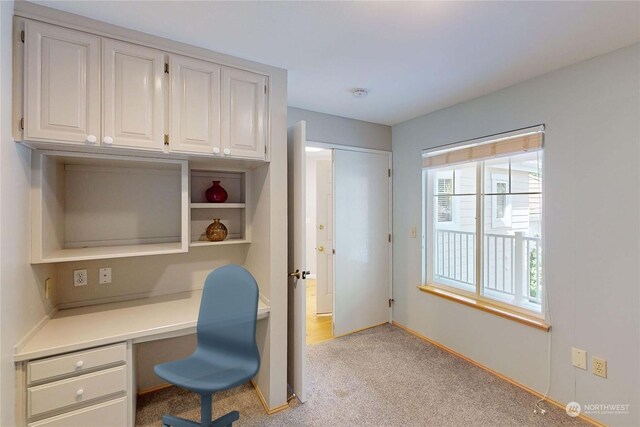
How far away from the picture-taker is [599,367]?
1.93m

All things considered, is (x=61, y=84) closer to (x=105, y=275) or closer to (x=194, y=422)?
(x=105, y=275)

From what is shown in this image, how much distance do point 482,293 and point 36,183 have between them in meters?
3.40

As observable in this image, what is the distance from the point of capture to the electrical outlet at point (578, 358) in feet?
6.56

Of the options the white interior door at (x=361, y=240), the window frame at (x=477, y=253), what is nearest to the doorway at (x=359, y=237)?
the white interior door at (x=361, y=240)

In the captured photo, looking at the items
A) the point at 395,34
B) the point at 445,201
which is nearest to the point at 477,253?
the point at 445,201

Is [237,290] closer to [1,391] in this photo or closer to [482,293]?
[1,391]

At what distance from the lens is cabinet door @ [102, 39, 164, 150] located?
1600 mm

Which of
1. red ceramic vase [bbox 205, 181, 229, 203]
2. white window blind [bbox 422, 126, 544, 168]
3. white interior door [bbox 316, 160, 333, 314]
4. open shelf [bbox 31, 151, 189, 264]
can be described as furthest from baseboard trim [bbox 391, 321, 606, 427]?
open shelf [bbox 31, 151, 189, 264]

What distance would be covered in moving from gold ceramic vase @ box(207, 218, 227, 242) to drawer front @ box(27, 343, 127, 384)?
866mm

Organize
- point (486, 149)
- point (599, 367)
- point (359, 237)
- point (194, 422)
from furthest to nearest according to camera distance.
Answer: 1. point (359, 237)
2. point (486, 149)
3. point (599, 367)
4. point (194, 422)

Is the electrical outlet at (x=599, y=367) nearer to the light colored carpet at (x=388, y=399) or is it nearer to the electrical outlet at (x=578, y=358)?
the electrical outlet at (x=578, y=358)

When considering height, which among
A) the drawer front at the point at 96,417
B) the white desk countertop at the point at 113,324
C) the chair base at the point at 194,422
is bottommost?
the chair base at the point at 194,422

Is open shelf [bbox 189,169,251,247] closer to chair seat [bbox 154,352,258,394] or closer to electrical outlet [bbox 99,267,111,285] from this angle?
electrical outlet [bbox 99,267,111,285]

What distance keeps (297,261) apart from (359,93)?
1.53m
